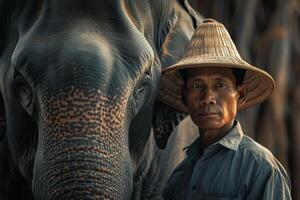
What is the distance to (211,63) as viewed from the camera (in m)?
2.54

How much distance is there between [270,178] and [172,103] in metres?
0.46

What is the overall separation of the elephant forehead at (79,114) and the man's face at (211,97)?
0.25 metres

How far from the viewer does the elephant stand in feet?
7.51

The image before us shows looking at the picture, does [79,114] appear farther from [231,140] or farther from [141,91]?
[231,140]

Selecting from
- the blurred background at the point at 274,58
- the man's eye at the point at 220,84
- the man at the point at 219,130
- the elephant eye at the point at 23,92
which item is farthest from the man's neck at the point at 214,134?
the blurred background at the point at 274,58

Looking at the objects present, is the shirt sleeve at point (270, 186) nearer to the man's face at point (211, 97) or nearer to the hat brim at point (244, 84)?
the man's face at point (211, 97)

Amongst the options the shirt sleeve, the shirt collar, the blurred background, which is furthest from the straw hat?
the blurred background

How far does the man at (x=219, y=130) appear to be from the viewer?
2486 mm

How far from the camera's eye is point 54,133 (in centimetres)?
233

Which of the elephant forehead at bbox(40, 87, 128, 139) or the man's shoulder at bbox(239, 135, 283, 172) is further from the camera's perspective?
the man's shoulder at bbox(239, 135, 283, 172)

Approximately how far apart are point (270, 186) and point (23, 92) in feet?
2.08

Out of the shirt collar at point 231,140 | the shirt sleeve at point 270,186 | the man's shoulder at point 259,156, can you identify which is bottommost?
the shirt sleeve at point 270,186

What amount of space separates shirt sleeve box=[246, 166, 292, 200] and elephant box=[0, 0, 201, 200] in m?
0.29

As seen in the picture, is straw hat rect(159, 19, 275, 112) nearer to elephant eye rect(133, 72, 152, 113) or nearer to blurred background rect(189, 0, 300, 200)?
elephant eye rect(133, 72, 152, 113)
